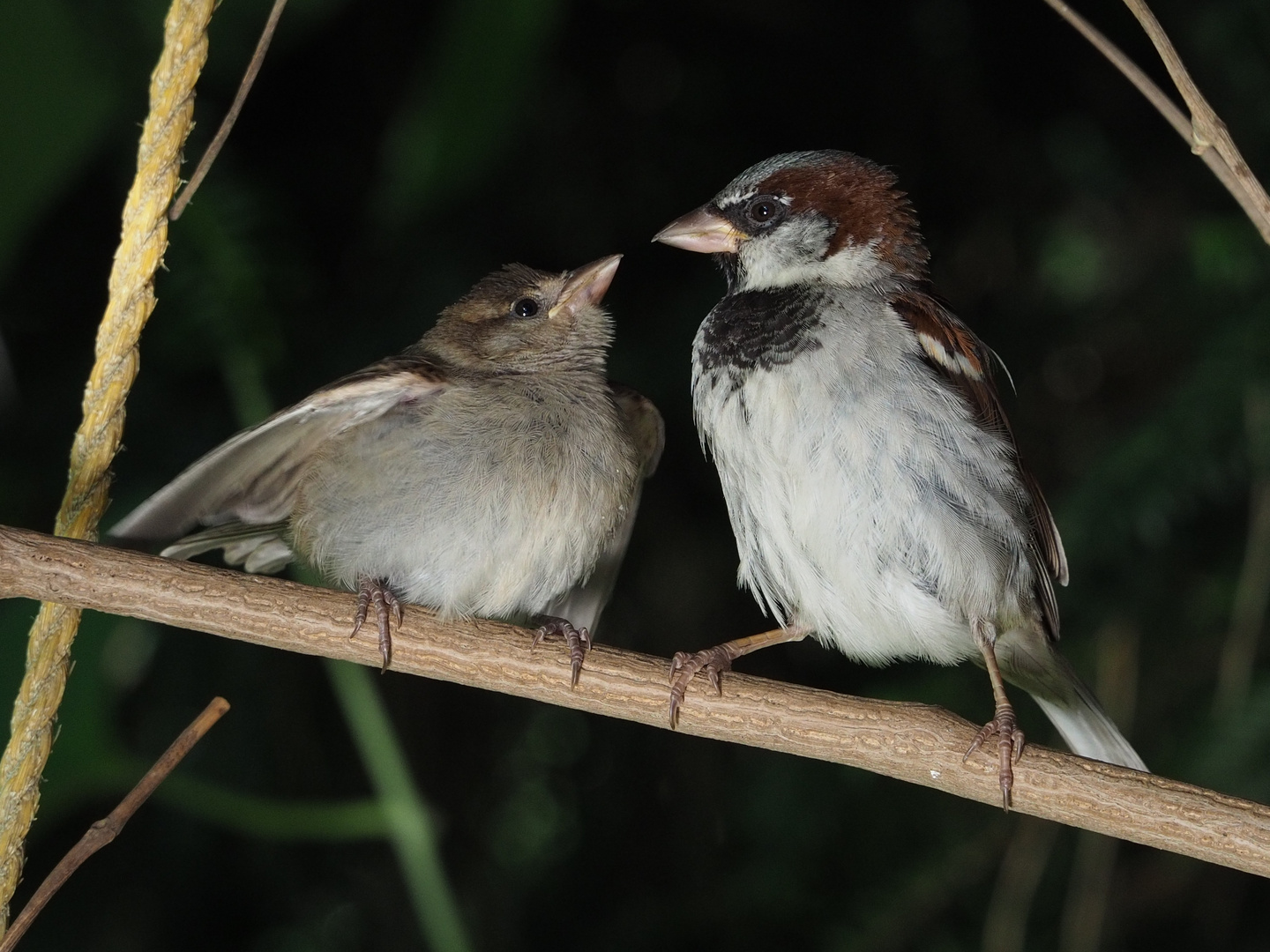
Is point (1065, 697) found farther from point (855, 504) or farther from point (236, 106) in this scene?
point (236, 106)

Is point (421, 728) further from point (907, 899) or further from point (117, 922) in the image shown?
point (907, 899)

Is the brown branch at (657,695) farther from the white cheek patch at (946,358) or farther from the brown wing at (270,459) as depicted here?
the white cheek patch at (946,358)

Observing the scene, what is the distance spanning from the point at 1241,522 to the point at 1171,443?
61 centimetres

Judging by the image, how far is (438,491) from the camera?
6.82 feet

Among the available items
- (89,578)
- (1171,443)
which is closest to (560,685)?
(89,578)

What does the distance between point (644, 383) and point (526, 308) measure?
0.63 metres

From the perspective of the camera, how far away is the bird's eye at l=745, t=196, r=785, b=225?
2189 mm

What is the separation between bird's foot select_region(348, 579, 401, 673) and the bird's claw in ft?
1.30

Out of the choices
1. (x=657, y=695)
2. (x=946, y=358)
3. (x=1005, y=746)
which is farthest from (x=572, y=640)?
(x=946, y=358)

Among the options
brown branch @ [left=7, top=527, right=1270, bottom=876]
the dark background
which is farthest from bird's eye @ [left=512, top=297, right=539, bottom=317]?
brown branch @ [left=7, top=527, right=1270, bottom=876]

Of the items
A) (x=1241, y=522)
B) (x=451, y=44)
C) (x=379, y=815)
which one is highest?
(x=451, y=44)

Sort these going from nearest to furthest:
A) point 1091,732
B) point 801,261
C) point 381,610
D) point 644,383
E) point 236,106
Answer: point 236,106, point 381,610, point 801,261, point 1091,732, point 644,383

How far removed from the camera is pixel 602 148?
337 centimetres

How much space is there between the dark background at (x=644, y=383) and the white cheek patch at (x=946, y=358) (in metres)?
0.64
